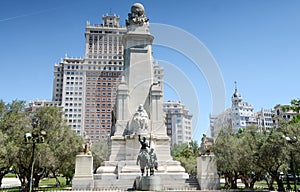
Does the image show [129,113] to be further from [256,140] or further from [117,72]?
[117,72]

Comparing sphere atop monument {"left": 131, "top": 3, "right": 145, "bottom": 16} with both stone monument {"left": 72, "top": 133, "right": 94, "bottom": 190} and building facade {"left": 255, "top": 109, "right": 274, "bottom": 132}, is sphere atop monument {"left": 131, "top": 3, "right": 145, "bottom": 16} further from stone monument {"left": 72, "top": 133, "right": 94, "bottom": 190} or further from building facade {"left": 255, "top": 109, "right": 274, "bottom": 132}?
building facade {"left": 255, "top": 109, "right": 274, "bottom": 132}

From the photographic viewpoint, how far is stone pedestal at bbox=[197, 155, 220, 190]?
24469 mm

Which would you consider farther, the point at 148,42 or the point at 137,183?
the point at 148,42

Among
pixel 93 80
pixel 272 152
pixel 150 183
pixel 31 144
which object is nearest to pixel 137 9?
pixel 31 144

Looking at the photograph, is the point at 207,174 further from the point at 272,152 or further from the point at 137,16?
the point at 137,16

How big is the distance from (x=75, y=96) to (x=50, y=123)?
3025 inches

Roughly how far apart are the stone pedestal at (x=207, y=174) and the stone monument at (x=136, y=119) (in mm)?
1635

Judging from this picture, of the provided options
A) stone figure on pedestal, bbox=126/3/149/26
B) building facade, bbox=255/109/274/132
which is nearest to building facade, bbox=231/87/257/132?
building facade, bbox=255/109/274/132

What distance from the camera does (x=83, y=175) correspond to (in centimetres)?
2403

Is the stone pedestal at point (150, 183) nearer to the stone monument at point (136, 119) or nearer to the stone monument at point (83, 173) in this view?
the stone monument at point (136, 119)

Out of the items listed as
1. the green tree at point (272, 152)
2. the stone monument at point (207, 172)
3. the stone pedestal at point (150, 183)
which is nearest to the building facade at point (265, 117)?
the green tree at point (272, 152)

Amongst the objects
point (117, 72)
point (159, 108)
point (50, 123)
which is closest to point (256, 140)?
point (159, 108)

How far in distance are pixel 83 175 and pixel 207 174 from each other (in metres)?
10.5

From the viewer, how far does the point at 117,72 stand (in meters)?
93.4
